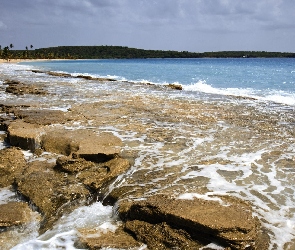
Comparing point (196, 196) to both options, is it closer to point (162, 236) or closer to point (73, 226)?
point (162, 236)

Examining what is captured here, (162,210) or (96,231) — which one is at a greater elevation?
(162,210)

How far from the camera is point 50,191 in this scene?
502 cm

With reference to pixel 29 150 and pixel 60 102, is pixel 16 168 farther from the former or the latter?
pixel 60 102

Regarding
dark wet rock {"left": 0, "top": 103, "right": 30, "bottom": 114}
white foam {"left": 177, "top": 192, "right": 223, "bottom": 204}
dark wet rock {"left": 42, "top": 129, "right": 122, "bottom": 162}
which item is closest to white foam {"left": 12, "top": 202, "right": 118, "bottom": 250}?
white foam {"left": 177, "top": 192, "right": 223, "bottom": 204}

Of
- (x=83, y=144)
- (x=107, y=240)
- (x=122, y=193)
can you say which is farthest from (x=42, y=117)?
(x=107, y=240)

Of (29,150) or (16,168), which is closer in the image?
(16,168)

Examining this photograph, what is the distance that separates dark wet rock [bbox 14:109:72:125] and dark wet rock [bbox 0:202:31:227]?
450cm

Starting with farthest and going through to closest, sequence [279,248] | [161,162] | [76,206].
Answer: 1. [161,162]
2. [76,206]
3. [279,248]

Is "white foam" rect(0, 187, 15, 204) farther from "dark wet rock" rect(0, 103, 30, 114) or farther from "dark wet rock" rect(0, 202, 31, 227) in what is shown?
"dark wet rock" rect(0, 103, 30, 114)

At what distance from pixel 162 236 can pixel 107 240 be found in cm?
68

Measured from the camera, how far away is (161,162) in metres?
6.34

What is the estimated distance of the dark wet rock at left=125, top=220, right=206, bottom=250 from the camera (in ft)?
11.9

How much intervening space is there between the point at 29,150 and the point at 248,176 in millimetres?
4835

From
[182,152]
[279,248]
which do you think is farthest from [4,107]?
[279,248]
